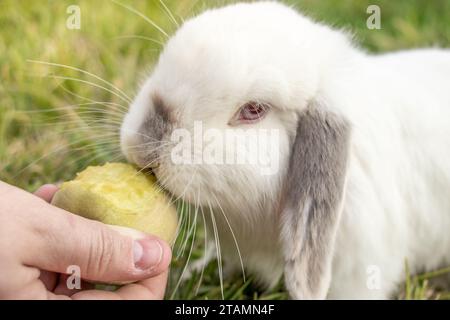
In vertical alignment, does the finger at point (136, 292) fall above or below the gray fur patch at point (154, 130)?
below

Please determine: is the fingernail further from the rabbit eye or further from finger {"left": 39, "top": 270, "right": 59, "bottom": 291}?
the rabbit eye

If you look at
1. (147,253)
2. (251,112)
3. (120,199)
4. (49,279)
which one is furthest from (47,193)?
(251,112)

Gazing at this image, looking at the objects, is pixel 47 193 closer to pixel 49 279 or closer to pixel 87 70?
pixel 49 279

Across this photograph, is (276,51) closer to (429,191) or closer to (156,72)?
(156,72)

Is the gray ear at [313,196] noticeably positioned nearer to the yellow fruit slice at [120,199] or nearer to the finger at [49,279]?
the yellow fruit slice at [120,199]

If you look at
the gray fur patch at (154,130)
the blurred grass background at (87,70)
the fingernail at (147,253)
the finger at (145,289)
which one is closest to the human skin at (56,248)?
the fingernail at (147,253)
